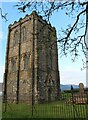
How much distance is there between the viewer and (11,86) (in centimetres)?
3438

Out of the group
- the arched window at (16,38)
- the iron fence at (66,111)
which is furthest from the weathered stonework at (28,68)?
the iron fence at (66,111)

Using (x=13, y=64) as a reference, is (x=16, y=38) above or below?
above

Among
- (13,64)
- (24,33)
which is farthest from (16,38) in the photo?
(13,64)

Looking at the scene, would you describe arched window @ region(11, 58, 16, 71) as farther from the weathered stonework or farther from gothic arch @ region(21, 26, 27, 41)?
gothic arch @ region(21, 26, 27, 41)

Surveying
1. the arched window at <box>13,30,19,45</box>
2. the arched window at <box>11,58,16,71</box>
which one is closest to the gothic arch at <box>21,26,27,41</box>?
the arched window at <box>13,30,19,45</box>

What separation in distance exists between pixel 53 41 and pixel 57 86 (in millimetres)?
30581

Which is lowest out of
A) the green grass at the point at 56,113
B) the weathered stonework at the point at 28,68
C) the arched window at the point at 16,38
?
the green grass at the point at 56,113

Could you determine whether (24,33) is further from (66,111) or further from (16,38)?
(66,111)

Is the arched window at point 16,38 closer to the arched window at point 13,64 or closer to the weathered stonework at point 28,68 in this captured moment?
the weathered stonework at point 28,68

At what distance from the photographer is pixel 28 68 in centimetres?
3219

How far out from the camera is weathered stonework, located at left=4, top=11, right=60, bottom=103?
3066 cm

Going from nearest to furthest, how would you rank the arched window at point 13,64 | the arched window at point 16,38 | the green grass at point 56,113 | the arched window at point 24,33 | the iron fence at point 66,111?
the iron fence at point 66,111
the green grass at point 56,113
the arched window at point 24,33
the arched window at point 13,64
the arched window at point 16,38

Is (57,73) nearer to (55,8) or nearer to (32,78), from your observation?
(32,78)

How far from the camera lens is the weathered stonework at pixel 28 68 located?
Result: 101 feet
